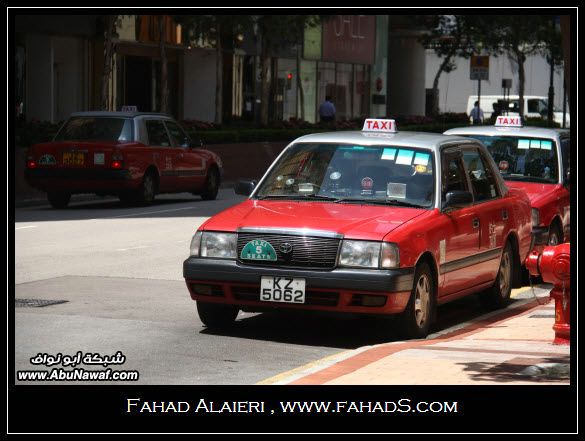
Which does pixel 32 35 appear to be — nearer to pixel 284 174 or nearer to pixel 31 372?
pixel 284 174

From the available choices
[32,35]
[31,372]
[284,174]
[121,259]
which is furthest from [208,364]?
[32,35]

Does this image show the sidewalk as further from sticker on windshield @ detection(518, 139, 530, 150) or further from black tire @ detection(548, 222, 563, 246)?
sticker on windshield @ detection(518, 139, 530, 150)

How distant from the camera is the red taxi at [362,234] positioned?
9.64 metres

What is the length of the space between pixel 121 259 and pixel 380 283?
621 centimetres

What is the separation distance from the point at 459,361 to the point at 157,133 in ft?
52.5

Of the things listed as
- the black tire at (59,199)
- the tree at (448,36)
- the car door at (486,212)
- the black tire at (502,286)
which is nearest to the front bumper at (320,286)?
the car door at (486,212)

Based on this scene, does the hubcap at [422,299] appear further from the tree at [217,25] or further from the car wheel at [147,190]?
the tree at [217,25]

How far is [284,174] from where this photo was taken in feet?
36.3

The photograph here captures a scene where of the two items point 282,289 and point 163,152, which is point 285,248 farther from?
point 163,152

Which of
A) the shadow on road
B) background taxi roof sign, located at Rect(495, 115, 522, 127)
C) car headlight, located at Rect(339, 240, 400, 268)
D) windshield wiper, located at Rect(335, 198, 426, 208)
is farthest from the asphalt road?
the shadow on road

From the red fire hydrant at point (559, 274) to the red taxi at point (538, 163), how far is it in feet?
15.9

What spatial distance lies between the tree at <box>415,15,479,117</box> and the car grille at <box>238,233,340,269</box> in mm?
45068

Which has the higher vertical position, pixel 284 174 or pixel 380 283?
pixel 284 174

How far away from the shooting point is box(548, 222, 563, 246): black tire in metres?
14.2
